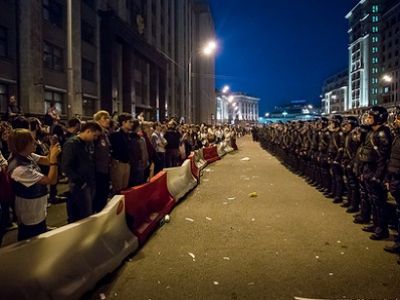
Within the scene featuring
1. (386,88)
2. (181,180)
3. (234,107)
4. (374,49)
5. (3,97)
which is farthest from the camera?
(234,107)

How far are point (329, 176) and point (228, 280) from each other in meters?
7.23

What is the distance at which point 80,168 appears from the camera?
579 centimetres

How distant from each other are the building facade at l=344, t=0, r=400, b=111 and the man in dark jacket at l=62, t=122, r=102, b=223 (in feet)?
368

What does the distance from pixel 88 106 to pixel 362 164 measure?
23205mm

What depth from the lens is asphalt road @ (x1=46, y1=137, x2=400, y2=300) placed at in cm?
453

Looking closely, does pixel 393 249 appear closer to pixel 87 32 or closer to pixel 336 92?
pixel 87 32

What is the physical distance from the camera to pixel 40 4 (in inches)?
806

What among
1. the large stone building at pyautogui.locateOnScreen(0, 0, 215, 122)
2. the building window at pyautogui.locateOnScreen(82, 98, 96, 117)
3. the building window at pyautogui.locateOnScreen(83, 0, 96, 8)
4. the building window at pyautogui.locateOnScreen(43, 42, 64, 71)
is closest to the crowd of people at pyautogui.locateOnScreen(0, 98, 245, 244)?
the large stone building at pyautogui.locateOnScreen(0, 0, 215, 122)

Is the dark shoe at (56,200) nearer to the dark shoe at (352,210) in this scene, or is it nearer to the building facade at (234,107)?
the dark shoe at (352,210)

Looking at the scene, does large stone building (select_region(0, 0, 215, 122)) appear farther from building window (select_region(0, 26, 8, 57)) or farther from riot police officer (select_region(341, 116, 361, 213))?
riot police officer (select_region(341, 116, 361, 213))

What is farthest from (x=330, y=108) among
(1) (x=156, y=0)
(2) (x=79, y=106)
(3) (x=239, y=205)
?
(3) (x=239, y=205)

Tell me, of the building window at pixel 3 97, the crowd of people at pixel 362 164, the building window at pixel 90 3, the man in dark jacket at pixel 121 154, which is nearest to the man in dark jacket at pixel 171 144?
the crowd of people at pixel 362 164

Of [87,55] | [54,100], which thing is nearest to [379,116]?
[54,100]

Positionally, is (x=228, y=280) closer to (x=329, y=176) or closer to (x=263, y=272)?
(x=263, y=272)
